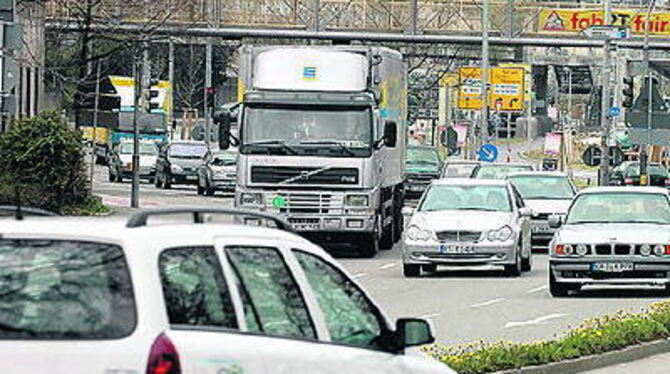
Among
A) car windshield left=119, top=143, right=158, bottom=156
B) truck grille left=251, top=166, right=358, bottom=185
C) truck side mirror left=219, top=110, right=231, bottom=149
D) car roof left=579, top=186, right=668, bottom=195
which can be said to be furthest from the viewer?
car windshield left=119, top=143, right=158, bottom=156

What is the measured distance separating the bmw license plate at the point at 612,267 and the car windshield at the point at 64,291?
17.6 m

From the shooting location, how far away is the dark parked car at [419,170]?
6344cm

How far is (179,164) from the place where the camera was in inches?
2702

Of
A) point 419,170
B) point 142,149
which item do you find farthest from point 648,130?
point 142,149

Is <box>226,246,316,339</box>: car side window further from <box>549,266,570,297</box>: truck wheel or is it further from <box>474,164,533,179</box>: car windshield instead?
<box>474,164,533,179</box>: car windshield

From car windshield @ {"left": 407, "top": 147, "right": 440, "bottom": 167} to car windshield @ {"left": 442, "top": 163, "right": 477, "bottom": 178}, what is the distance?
15.1m

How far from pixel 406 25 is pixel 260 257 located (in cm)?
5508

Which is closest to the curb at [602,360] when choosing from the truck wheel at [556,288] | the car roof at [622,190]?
the truck wheel at [556,288]

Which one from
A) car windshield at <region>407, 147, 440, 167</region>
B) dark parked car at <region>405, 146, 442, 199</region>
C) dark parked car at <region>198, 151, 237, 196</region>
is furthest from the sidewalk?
car windshield at <region>407, 147, 440, 167</region>

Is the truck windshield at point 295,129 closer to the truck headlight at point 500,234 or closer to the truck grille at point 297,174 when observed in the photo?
the truck grille at point 297,174

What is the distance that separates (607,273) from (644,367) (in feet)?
22.9

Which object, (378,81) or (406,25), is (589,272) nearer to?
(378,81)

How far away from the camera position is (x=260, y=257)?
26.2ft

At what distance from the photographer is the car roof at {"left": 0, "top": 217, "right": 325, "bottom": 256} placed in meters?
7.25
